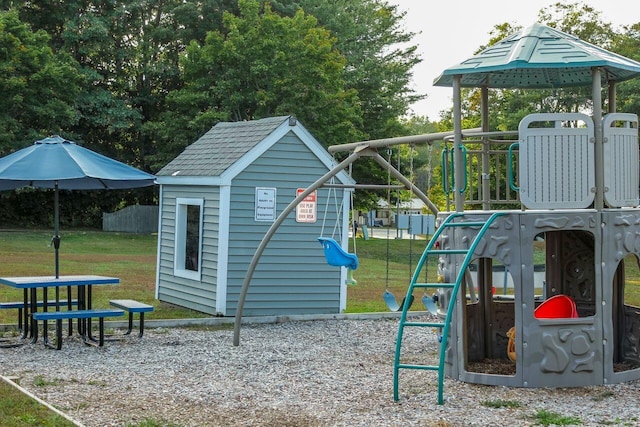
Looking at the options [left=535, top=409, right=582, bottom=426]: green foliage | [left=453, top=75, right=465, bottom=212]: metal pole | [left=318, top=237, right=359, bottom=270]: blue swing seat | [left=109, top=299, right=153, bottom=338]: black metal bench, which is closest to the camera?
[left=535, top=409, right=582, bottom=426]: green foliage

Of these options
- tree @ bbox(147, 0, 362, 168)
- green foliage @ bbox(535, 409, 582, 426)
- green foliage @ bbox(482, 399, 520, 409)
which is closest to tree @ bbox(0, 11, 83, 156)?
tree @ bbox(147, 0, 362, 168)

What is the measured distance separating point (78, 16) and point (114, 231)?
9.75 m

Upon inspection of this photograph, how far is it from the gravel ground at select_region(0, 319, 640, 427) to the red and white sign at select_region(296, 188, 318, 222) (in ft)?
9.17

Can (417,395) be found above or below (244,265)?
below

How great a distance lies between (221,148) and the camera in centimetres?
1513

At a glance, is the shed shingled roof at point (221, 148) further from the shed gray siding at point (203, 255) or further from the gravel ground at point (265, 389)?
the gravel ground at point (265, 389)

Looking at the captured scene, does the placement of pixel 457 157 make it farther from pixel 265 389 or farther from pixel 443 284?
pixel 265 389

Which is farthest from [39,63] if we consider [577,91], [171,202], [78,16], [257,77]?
[171,202]

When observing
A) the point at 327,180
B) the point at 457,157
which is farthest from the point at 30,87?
the point at 457,157

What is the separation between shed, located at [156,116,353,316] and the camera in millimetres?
14156

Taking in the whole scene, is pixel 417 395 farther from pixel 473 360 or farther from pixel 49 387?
pixel 49 387

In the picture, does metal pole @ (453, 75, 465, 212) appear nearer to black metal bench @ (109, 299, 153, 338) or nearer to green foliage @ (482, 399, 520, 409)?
green foliage @ (482, 399, 520, 409)

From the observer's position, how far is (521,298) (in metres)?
9.20

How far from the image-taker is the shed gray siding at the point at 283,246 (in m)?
14.2
